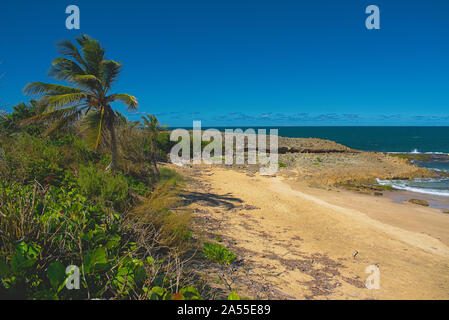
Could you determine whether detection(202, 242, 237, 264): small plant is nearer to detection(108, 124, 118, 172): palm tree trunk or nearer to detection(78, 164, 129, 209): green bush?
detection(78, 164, 129, 209): green bush

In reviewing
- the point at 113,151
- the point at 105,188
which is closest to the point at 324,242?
the point at 105,188

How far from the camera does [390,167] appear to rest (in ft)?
87.2

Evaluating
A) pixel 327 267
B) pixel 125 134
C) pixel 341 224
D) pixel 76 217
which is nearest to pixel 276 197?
pixel 341 224

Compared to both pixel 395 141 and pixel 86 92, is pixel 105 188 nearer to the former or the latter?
pixel 86 92

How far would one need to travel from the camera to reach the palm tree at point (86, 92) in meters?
8.38

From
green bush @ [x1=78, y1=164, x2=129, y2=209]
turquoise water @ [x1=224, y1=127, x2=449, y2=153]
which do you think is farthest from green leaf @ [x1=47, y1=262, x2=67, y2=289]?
turquoise water @ [x1=224, y1=127, x2=449, y2=153]

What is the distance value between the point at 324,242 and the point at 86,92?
978 centimetres

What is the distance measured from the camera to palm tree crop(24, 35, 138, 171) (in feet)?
27.5

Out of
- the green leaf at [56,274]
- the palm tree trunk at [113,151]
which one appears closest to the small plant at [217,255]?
the green leaf at [56,274]

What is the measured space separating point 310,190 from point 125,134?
39.3 feet

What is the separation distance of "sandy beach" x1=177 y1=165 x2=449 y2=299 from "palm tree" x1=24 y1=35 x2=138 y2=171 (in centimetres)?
469

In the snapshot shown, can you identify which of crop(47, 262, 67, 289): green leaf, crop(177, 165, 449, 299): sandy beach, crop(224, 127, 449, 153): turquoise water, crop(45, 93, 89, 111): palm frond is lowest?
crop(177, 165, 449, 299): sandy beach

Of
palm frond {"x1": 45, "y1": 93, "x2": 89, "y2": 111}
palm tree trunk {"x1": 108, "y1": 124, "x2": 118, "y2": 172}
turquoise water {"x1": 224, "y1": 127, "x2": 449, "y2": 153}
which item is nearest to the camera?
palm frond {"x1": 45, "y1": 93, "x2": 89, "y2": 111}

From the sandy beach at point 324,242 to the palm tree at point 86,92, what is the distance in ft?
15.4
